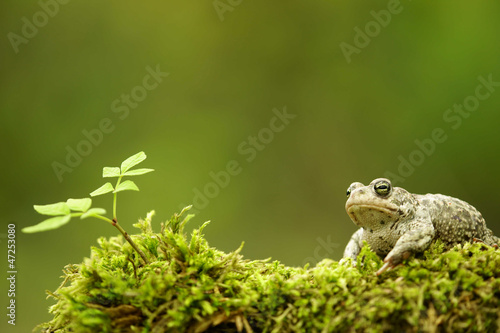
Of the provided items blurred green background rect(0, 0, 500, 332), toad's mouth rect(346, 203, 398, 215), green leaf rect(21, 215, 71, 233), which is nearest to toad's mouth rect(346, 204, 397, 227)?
toad's mouth rect(346, 203, 398, 215)

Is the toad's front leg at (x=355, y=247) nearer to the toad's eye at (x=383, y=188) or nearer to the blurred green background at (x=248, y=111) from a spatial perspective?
the toad's eye at (x=383, y=188)

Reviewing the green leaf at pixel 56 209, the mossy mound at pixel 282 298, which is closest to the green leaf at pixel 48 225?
the green leaf at pixel 56 209

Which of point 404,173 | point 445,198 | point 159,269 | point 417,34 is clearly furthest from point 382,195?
point 417,34

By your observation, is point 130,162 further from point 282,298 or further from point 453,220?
point 453,220

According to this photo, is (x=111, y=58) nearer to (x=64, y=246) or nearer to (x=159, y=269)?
(x=64, y=246)

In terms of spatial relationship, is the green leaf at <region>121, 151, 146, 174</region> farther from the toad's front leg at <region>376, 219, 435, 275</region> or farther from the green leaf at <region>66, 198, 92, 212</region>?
the toad's front leg at <region>376, 219, 435, 275</region>

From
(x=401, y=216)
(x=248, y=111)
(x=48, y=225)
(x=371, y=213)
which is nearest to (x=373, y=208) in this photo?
(x=371, y=213)
